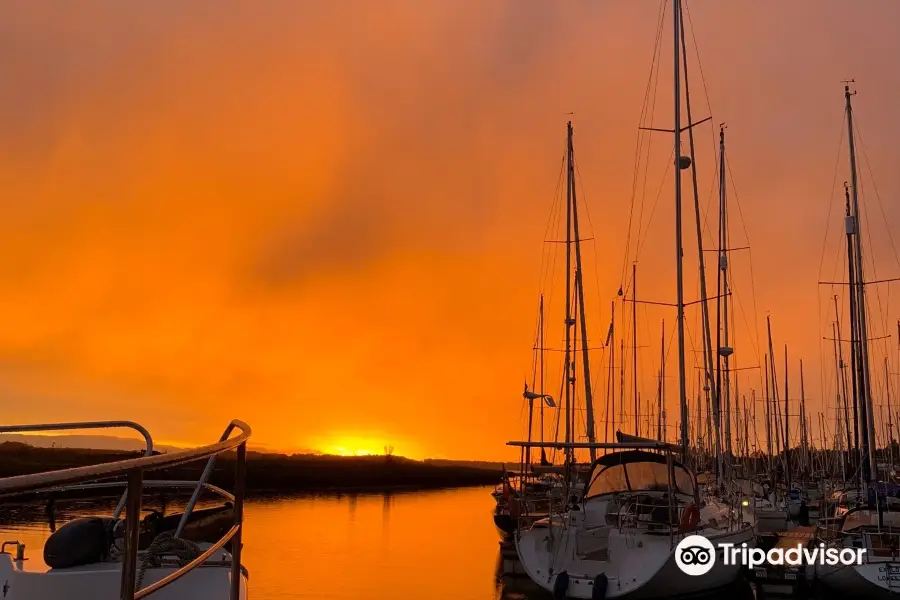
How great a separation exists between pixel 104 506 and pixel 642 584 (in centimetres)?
3866

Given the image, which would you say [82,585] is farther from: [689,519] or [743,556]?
[743,556]

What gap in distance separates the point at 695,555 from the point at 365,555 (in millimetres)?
17183

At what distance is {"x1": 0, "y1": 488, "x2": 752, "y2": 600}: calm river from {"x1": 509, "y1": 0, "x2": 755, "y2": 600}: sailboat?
2.99 m

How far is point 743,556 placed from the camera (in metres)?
19.2

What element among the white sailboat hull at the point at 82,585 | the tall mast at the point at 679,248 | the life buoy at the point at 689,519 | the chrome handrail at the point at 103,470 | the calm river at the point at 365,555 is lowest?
the calm river at the point at 365,555

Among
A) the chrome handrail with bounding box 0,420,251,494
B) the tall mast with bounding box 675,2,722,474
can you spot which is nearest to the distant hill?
the tall mast with bounding box 675,2,722,474

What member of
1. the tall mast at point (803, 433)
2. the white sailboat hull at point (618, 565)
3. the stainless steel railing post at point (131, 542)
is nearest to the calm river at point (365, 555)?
the white sailboat hull at point (618, 565)

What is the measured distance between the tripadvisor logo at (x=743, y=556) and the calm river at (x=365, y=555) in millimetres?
1516

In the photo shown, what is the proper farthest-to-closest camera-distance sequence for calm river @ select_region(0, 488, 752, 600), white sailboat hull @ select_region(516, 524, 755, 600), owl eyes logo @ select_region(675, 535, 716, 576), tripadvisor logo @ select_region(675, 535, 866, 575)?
1. calm river @ select_region(0, 488, 752, 600)
2. tripadvisor logo @ select_region(675, 535, 866, 575)
3. owl eyes logo @ select_region(675, 535, 716, 576)
4. white sailboat hull @ select_region(516, 524, 755, 600)

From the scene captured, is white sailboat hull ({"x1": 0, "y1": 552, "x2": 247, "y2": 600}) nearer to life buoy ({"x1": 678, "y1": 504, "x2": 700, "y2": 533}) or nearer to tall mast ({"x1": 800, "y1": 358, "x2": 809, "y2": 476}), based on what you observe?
life buoy ({"x1": 678, "y1": 504, "x2": 700, "y2": 533})

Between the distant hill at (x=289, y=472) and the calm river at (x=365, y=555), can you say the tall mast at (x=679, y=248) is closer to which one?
the calm river at (x=365, y=555)

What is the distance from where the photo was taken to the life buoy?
665 inches

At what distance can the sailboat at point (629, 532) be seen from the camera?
1625 centimetres

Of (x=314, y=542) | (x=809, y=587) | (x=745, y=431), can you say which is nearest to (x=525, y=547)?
(x=809, y=587)
